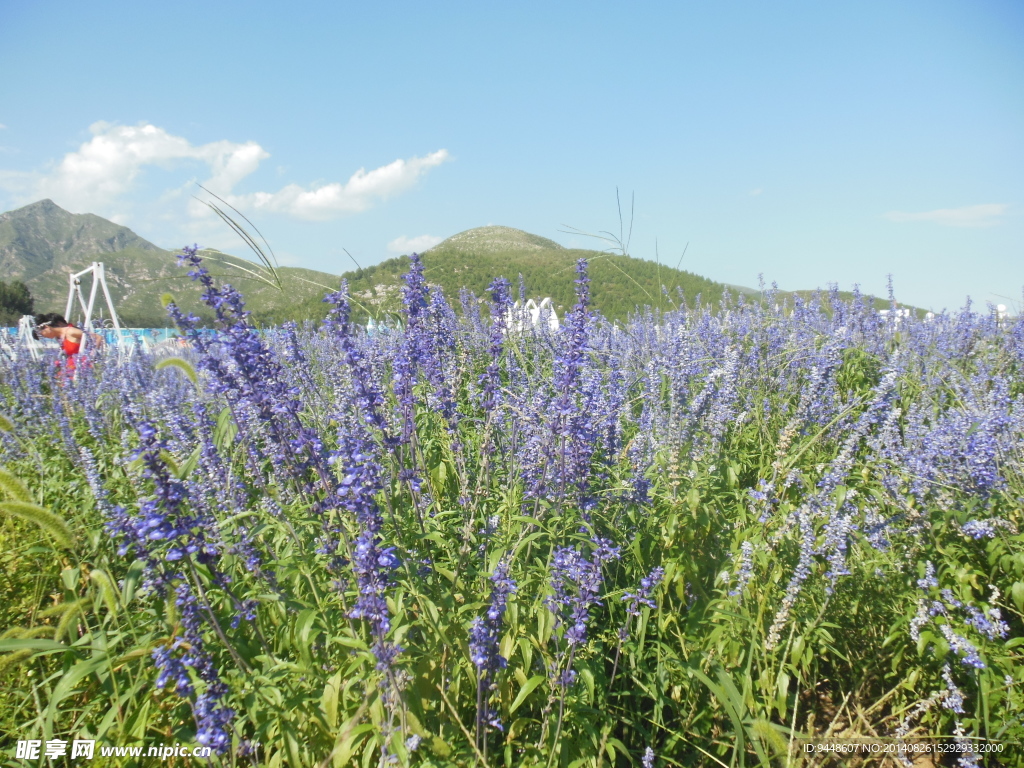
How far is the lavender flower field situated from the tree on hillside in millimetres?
79999

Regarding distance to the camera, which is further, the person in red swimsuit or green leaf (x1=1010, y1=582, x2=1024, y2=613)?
the person in red swimsuit

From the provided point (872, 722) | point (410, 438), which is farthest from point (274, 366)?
point (872, 722)

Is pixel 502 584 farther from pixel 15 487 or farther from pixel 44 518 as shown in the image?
pixel 15 487

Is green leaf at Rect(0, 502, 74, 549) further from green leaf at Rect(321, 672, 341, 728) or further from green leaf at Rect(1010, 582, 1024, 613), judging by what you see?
green leaf at Rect(1010, 582, 1024, 613)

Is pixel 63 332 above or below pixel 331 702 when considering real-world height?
above

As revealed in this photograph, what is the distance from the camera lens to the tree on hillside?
6225 cm

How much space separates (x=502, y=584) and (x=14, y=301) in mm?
91027

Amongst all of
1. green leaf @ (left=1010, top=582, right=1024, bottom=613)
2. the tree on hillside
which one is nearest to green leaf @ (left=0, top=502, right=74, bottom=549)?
green leaf @ (left=1010, top=582, right=1024, bottom=613)

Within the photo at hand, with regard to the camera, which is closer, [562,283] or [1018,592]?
[1018,592]

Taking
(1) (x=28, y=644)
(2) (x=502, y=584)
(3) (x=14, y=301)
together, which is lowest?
(1) (x=28, y=644)

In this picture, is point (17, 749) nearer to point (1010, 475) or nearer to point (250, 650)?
point (250, 650)

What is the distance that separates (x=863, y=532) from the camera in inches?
145

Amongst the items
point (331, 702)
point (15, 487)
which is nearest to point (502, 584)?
point (331, 702)

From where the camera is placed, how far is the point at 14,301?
66.3 m
